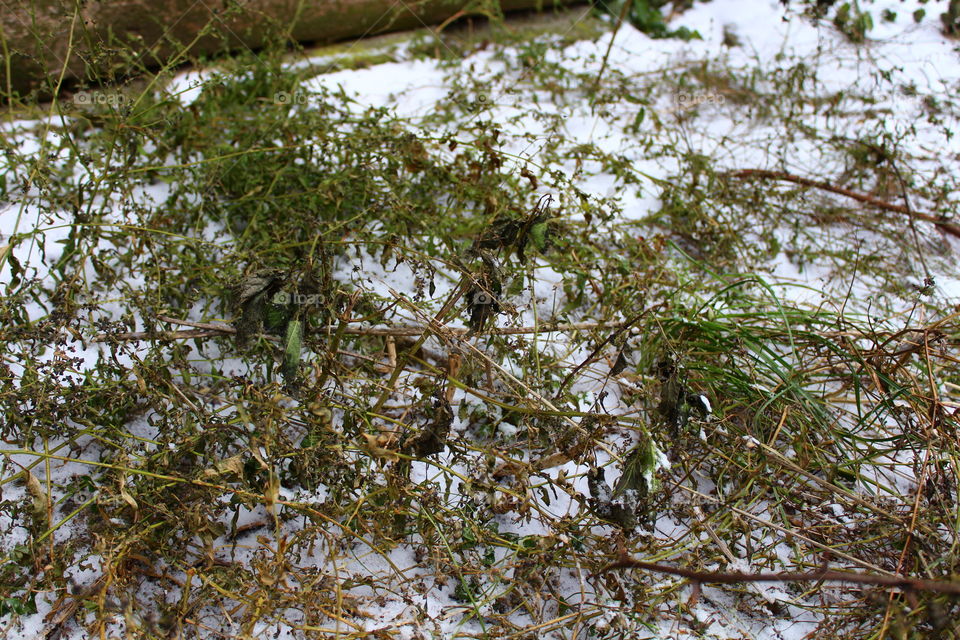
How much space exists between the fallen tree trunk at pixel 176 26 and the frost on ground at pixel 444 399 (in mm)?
254

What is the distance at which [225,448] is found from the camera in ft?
6.51

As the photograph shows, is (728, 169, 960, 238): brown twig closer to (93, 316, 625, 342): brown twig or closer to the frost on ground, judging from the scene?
the frost on ground

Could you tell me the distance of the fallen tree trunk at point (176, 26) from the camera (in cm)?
281

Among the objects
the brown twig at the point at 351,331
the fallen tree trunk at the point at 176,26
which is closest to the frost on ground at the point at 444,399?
the brown twig at the point at 351,331

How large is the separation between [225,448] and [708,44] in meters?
3.55

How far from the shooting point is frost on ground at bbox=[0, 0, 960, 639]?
1.83m

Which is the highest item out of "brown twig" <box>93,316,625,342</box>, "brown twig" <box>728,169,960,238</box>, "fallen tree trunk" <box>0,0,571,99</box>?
"fallen tree trunk" <box>0,0,571,99</box>

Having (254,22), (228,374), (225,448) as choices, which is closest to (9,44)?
(254,22)

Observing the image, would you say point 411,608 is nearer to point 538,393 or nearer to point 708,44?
point 538,393

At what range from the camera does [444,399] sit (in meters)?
1.88

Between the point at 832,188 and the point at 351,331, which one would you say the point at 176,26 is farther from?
the point at 832,188

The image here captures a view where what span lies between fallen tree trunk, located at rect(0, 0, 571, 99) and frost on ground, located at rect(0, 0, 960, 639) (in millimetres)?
254

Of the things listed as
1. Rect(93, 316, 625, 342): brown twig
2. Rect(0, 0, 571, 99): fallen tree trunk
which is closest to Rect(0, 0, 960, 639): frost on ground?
Rect(93, 316, 625, 342): brown twig

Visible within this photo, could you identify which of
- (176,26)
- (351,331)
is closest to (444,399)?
(351,331)
